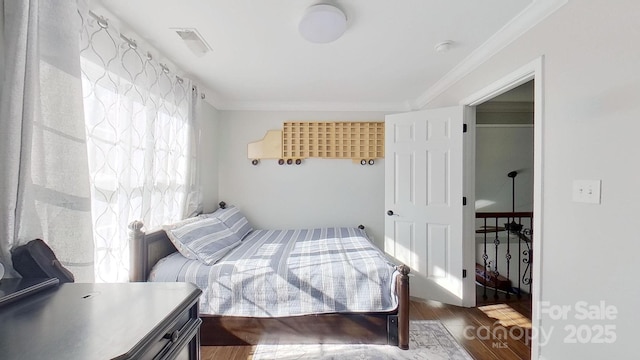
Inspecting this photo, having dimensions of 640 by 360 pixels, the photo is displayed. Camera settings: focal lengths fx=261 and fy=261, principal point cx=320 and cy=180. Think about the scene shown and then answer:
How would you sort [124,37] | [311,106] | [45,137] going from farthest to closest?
1. [311,106]
2. [124,37]
3. [45,137]

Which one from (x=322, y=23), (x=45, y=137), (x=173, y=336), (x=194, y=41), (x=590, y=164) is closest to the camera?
(x=173, y=336)

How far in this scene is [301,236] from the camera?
300 cm

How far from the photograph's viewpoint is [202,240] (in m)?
2.15

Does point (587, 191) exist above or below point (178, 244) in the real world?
above

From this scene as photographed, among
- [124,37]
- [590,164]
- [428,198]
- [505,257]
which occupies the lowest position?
[505,257]

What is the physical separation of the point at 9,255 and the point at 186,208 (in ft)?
4.98

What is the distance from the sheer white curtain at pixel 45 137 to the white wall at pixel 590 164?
8.22 ft

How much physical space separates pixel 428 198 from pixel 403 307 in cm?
127

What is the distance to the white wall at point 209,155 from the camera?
3027 millimetres

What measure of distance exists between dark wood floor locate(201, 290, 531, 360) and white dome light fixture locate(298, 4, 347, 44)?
226 centimetres

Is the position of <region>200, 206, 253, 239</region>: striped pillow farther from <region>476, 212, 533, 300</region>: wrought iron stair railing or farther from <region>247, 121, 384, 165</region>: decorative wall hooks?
<region>476, 212, 533, 300</region>: wrought iron stair railing

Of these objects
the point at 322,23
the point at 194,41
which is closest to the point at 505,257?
the point at 322,23

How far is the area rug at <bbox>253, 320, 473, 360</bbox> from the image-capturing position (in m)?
1.84

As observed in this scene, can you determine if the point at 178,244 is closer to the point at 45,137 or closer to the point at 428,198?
the point at 45,137
